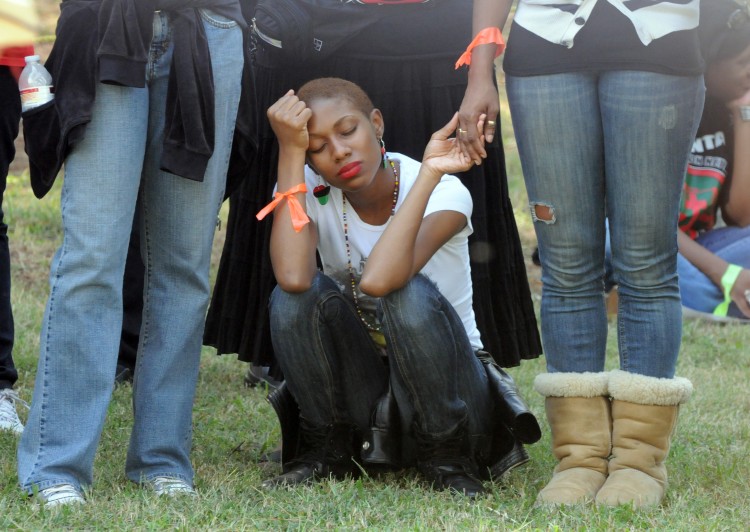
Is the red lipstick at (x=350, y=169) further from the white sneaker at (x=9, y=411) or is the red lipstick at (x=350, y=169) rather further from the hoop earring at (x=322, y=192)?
the white sneaker at (x=9, y=411)

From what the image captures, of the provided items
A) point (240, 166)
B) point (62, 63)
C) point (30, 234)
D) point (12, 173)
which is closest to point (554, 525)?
point (240, 166)

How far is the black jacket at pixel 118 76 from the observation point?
2.60 m

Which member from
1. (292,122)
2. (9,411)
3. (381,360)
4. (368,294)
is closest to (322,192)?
(292,122)

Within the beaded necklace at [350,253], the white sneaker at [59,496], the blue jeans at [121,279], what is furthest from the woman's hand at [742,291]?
the white sneaker at [59,496]

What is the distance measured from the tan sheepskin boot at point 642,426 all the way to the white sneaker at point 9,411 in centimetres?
180

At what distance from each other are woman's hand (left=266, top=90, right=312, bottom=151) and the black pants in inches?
34.9

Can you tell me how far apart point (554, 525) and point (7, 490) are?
135cm

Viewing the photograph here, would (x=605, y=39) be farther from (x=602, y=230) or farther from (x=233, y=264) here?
(x=233, y=264)

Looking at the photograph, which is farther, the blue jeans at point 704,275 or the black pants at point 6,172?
the blue jeans at point 704,275

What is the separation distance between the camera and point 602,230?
2.88 m

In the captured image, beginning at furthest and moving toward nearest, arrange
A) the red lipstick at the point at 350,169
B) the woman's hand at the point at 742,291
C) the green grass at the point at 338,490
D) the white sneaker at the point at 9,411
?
the woman's hand at the point at 742,291 → the white sneaker at the point at 9,411 → the red lipstick at the point at 350,169 → the green grass at the point at 338,490

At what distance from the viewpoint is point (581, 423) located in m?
2.90

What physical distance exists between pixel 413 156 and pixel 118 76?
124 cm

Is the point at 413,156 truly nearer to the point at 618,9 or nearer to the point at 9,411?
the point at 618,9
